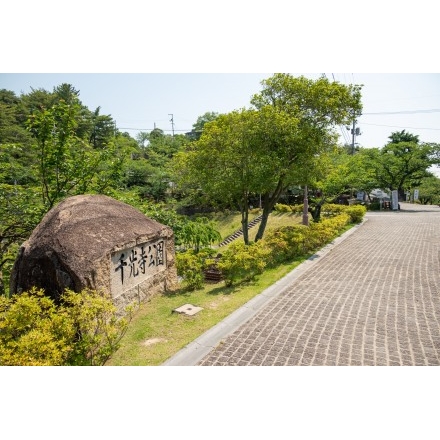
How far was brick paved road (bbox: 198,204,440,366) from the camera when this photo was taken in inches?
222

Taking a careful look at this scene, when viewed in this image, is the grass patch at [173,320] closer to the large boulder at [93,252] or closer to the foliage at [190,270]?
the foliage at [190,270]

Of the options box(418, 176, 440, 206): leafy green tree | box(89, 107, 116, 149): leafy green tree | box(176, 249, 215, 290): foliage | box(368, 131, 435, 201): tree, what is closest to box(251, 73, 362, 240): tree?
box(176, 249, 215, 290): foliage

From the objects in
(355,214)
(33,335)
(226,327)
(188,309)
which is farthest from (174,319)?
(355,214)

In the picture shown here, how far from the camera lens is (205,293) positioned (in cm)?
958

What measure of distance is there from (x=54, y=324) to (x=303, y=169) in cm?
1166

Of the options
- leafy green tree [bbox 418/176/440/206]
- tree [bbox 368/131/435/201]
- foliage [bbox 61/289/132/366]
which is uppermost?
tree [bbox 368/131/435/201]

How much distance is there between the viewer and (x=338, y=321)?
706 centimetres

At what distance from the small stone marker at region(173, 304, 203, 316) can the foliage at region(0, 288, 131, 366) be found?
2255 millimetres

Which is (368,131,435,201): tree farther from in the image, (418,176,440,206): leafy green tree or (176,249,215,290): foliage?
(176,249,215,290): foliage

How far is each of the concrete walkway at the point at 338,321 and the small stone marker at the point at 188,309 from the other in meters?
1.08

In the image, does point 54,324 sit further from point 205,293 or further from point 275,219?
point 275,219

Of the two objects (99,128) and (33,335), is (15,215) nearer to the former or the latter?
(33,335)

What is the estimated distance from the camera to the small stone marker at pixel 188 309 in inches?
313

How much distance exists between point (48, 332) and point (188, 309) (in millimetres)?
3684
